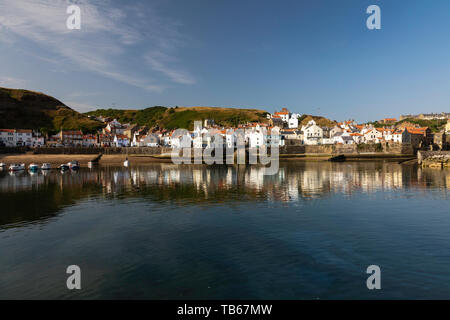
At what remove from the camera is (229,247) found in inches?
631

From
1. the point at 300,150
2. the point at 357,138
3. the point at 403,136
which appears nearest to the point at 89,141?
the point at 300,150

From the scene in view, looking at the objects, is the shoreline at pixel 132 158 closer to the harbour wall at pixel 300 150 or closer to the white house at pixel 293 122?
the harbour wall at pixel 300 150

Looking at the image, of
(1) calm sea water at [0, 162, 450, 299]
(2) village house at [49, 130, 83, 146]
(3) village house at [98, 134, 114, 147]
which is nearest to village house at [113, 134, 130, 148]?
(3) village house at [98, 134, 114, 147]

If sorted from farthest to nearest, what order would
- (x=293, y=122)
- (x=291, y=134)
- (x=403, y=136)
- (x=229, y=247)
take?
(x=293, y=122)
(x=291, y=134)
(x=403, y=136)
(x=229, y=247)

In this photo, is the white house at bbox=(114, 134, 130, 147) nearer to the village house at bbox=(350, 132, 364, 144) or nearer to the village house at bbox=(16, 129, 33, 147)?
the village house at bbox=(16, 129, 33, 147)

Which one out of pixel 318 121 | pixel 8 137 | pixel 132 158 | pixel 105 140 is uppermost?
pixel 318 121

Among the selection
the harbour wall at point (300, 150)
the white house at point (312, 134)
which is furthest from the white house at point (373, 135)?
the harbour wall at point (300, 150)

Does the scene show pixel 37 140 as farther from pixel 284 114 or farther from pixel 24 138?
pixel 284 114

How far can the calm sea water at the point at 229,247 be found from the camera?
11359mm

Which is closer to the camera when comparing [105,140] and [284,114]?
[105,140]

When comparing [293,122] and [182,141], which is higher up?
[293,122]

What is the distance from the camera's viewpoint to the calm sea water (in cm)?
1136
